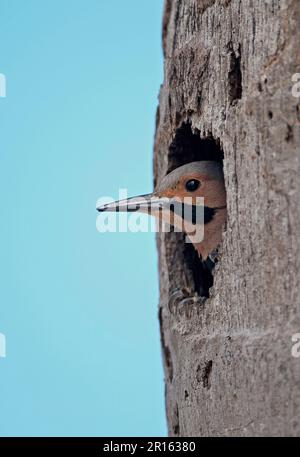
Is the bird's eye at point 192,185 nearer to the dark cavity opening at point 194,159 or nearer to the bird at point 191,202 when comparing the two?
the bird at point 191,202

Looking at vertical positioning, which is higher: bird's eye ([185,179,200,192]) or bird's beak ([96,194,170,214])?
bird's eye ([185,179,200,192])

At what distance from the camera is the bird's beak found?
446 cm

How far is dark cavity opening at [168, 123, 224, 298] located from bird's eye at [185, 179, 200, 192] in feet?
0.86

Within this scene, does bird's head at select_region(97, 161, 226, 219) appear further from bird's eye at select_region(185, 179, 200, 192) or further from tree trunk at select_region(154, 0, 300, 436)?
tree trunk at select_region(154, 0, 300, 436)

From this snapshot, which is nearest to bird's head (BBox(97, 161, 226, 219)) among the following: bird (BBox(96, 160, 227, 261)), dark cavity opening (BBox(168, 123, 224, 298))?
bird (BBox(96, 160, 227, 261))

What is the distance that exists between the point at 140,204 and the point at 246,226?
43.2 inches

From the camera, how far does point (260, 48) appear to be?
3539 millimetres

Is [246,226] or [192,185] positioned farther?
[192,185]

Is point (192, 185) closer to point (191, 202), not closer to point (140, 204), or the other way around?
point (191, 202)

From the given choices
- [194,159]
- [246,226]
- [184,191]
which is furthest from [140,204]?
[246,226]

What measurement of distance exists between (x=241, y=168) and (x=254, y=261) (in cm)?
39

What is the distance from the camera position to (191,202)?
4.56 m
